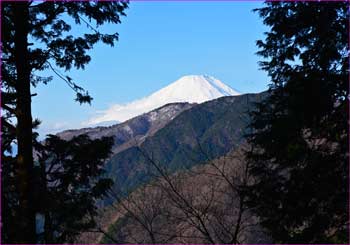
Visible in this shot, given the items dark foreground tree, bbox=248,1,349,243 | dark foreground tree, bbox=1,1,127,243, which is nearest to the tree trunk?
dark foreground tree, bbox=1,1,127,243

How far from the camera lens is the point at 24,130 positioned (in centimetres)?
771

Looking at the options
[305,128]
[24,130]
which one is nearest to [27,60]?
[24,130]

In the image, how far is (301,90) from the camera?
11.8m

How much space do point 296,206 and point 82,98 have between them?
546 cm

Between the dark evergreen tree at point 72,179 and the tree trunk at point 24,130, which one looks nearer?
the tree trunk at point 24,130

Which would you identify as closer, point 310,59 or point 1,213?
point 1,213

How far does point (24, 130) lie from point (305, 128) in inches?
276

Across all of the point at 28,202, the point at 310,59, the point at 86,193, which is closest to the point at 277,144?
A: the point at 310,59

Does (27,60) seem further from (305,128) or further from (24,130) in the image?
(305,128)

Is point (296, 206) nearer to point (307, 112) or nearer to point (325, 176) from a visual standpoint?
point (325, 176)

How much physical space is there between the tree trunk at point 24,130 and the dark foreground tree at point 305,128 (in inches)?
171

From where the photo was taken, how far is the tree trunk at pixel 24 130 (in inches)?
292

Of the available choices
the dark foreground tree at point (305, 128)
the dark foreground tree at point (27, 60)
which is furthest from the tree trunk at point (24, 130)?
the dark foreground tree at point (305, 128)

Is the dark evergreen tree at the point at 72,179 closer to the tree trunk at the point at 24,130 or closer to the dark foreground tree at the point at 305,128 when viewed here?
the tree trunk at the point at 24,130
